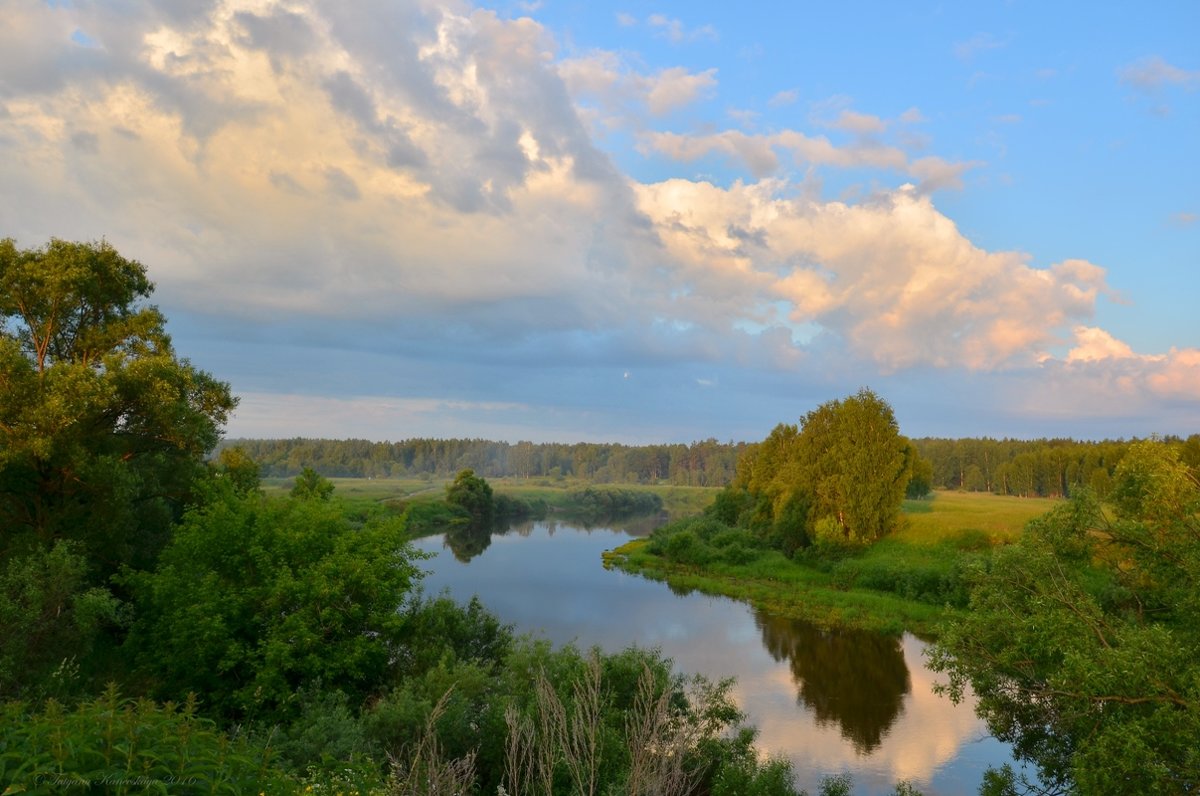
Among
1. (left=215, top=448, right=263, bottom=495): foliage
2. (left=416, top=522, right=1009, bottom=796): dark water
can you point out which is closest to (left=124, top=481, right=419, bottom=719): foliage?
(left=215, top=448, right=263, bottom=495): foliage

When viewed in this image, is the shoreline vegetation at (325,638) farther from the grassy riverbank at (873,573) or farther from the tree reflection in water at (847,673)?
the grassy riverbank at (873,573)

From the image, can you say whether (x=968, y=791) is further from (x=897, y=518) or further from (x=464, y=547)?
(x=464, y=547)

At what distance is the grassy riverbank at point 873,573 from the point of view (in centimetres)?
4594

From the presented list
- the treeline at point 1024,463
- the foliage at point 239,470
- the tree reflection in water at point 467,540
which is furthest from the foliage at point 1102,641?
the tree reflection in water at point 467,540

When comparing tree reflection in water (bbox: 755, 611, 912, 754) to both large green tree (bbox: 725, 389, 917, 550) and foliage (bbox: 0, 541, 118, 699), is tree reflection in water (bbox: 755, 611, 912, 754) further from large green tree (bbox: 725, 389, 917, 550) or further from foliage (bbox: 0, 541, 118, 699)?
foliage (bbox: 0, 541, 118, 699)

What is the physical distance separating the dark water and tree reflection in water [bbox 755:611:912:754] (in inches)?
2.9

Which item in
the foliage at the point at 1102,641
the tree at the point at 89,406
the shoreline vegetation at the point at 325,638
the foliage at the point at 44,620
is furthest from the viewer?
the tree at the point at 89,406

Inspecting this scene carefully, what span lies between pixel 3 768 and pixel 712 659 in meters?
33.4

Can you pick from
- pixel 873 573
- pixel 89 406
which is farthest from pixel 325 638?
pixel 873 573

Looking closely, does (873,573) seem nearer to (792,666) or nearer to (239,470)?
(792,666)

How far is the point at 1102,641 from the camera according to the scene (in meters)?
14.9

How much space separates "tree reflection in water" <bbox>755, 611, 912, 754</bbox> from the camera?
28516mm

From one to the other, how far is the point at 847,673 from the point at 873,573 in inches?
768

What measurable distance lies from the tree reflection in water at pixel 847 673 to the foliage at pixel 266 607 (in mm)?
17822
